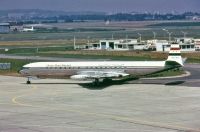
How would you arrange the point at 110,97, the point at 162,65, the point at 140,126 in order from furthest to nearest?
1. the point at 162,65
2. the point at 110,97
3. the point at 140,126

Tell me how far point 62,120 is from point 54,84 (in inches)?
1515

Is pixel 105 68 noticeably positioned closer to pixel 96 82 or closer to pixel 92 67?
pixel 92 67

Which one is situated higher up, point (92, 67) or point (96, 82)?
point (92, 67)

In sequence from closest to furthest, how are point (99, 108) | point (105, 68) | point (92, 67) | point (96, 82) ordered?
1. point (99, 108)
2. point (96, 82)
3. point (105, 68)
4. point (92, 67)

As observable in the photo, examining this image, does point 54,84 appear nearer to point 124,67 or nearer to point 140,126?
point 124,67

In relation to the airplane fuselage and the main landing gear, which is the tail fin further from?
the main landing gear

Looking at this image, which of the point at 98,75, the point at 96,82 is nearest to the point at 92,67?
the point at 96,82

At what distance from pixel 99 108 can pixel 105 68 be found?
2625 cm

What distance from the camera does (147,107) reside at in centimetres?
7112

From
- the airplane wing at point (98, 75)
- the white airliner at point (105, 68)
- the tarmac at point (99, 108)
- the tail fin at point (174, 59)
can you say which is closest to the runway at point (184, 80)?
the tail fin at point (174, 59)

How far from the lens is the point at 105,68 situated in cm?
9725

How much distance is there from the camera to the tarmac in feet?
193

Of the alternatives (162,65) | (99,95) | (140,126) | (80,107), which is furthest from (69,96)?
(140,126)

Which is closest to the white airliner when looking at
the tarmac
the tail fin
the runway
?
the tail fin
